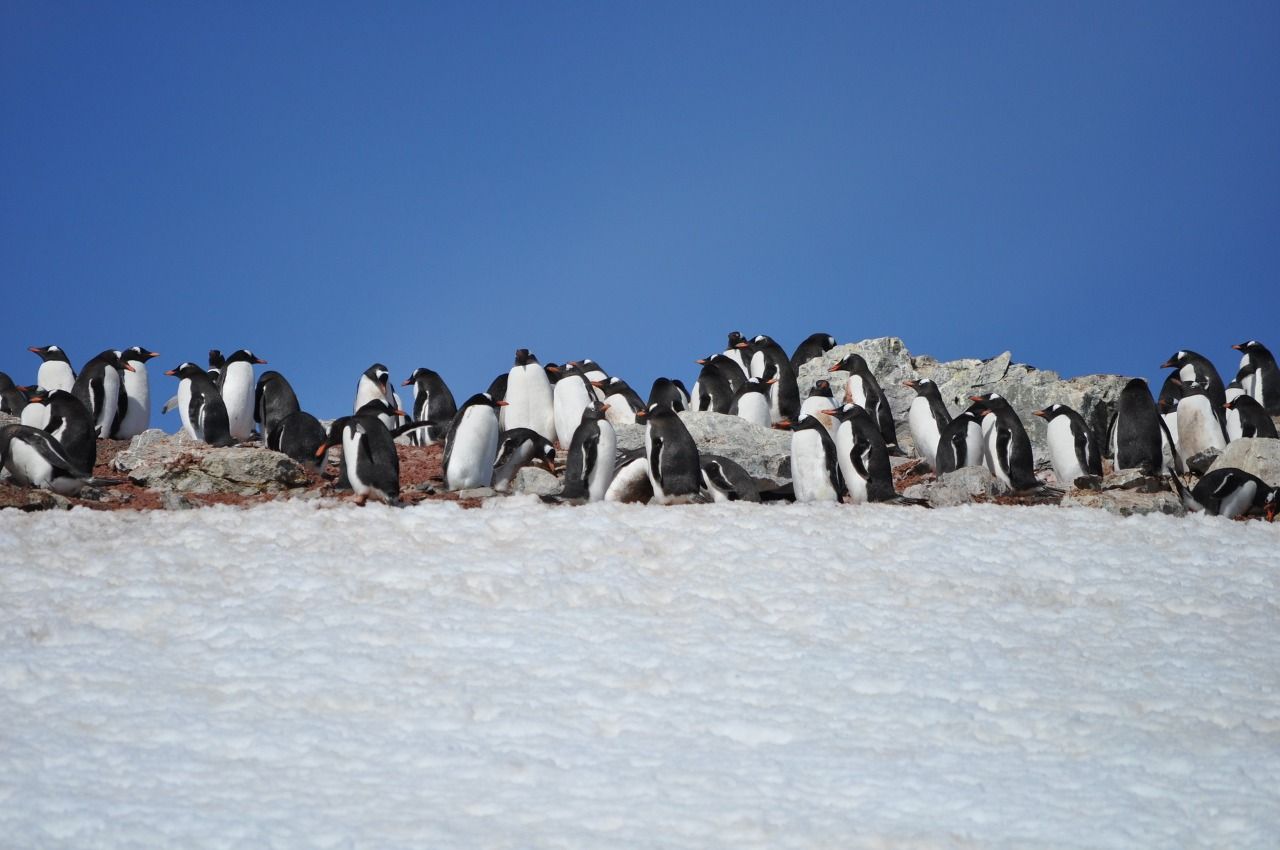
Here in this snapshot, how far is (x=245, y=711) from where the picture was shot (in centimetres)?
551

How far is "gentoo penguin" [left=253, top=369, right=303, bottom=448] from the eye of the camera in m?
17.2

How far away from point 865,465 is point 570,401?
17.8 ft

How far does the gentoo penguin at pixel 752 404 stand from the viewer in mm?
19094

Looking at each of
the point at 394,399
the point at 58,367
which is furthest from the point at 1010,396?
the point at 58,367

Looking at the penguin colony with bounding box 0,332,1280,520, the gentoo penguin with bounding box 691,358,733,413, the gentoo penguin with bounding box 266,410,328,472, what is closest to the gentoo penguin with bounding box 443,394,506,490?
the penguin colony with bounding box 0,332,1280,520

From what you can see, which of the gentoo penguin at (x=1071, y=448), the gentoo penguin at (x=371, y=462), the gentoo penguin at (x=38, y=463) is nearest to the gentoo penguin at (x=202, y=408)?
the gentoo penguin at (x=38, y=463)

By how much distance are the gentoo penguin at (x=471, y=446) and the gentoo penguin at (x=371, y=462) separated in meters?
1.29

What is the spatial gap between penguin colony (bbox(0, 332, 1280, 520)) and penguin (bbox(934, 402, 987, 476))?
0.07ft

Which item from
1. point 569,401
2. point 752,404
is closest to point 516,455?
point 569,401

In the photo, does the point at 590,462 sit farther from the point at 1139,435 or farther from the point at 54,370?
the point at 54,370

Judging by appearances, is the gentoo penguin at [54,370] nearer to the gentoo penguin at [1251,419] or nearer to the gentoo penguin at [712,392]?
the gentoo penguin at [712,392]

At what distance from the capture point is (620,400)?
18.0m

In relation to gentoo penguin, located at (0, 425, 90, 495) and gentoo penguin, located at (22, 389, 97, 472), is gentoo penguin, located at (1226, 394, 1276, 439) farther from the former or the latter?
gentoo penguin, located at (0, 425, 90, 495)

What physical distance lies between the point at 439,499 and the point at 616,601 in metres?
5.06
